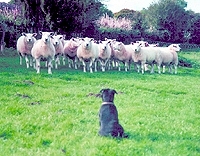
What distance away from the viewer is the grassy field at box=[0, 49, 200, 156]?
269 inches

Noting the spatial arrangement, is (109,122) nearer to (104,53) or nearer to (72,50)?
(104,53)

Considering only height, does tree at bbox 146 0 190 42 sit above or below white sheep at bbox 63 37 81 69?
above

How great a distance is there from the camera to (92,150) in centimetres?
658

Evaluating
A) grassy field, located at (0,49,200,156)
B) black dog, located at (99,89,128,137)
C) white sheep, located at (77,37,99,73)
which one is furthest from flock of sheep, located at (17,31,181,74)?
black dog, located at (99,89,128,137)

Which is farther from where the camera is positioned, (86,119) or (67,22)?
(67,22)

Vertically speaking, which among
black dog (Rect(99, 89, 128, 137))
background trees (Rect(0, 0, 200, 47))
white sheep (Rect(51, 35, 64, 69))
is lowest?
black dog (Rect(99, 89, 128, 137))

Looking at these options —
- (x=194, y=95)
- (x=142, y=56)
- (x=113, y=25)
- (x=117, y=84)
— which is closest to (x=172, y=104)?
(x=194, y=95)

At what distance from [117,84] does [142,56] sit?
25.1ft

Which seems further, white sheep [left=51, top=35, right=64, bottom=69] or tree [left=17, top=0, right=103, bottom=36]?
tree [left=17, top=0, right=103, bottom=36]

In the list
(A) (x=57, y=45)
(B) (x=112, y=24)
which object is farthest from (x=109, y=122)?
(B) (x=112, y=24)

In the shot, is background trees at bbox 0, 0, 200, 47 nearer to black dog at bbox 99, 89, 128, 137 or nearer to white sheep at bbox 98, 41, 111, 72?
white sheep at bbox 98, 41, 111, 72

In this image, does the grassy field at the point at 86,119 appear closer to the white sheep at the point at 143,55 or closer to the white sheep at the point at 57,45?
the white sheep at the point at 57,45

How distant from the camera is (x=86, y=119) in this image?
886 centimetres

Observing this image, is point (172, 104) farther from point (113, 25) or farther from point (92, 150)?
point (113, 25)
